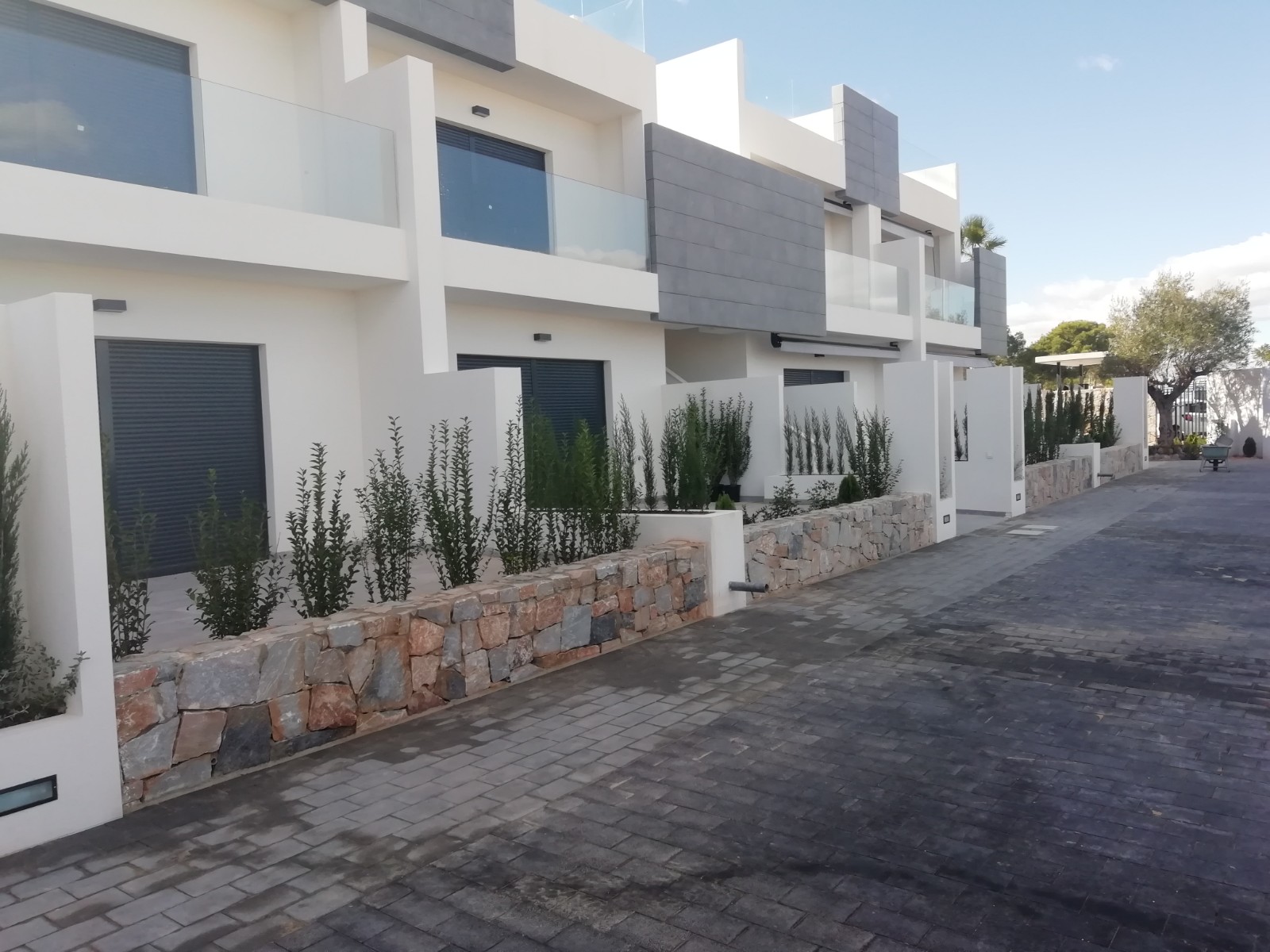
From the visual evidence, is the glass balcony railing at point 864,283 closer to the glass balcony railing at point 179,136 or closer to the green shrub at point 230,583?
the glass balcony railing at point 179,136

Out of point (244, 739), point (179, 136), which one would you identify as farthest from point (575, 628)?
point (179, 136)

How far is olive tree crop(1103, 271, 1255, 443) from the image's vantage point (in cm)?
2983

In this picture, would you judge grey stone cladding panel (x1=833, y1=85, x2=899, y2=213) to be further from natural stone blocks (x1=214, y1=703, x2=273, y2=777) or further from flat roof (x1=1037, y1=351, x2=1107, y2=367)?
natural stone blocks (x1=214, y1=703, x2=273, y2=777)

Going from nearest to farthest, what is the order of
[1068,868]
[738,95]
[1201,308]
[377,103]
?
[1068,868] < [377,103] < [738,95] < [1201,308]

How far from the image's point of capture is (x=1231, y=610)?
8266mm

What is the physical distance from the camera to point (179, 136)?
29.0 ft

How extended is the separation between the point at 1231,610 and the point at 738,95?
13593mm

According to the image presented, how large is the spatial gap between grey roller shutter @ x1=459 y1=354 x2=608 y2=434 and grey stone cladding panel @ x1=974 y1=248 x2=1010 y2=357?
51.7 ft

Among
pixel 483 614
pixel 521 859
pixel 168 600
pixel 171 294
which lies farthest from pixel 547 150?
pixel 521 859

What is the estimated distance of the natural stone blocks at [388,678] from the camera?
555cm

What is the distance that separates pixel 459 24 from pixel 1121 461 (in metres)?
20.0

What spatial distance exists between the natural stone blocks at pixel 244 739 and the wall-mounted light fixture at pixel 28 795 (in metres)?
0.80

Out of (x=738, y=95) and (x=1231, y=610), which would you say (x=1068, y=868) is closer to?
(x=1231, y=610)

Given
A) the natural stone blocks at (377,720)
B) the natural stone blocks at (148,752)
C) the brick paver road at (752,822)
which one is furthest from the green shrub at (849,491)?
the natural stone blocks at (148,752)
